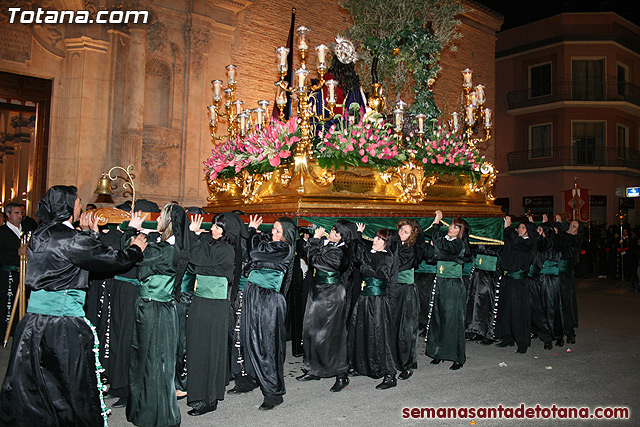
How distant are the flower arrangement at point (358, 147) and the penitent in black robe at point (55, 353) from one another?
132 inches

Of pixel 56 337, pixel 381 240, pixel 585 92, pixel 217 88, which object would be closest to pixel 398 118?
pixel 381 240

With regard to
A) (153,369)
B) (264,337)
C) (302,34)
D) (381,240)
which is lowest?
(153,369)

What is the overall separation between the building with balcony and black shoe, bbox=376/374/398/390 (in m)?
20.1

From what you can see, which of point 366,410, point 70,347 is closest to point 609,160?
point 366,410

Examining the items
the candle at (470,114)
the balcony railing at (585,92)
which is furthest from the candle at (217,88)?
the balcony railing at (585,92)

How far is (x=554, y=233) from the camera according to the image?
24.2 feet

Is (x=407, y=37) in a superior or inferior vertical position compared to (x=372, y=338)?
superior

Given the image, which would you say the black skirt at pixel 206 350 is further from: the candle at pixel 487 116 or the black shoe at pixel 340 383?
the candle at pixel 487 116

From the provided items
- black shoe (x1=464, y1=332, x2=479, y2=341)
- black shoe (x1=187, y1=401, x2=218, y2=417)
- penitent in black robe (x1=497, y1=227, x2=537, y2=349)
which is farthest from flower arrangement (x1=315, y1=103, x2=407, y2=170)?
black shoe (x1=187, y1=401, x2=218, y2=417)

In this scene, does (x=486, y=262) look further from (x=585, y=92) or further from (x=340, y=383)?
(x=585, y=92)

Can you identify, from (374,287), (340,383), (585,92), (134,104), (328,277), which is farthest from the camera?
(585,92)

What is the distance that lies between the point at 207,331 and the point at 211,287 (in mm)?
384

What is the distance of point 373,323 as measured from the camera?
17.3 feet

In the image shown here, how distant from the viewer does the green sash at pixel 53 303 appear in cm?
341
